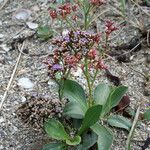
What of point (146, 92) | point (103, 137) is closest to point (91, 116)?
point (103, 137)

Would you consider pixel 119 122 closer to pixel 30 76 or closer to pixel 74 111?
pixel 74 111

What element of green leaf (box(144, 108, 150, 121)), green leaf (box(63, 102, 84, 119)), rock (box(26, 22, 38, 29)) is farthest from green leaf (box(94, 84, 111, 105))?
rock (box(26, 22, 38, 29))

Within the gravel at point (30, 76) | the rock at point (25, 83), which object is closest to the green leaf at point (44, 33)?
the gravel at point (30, 76)

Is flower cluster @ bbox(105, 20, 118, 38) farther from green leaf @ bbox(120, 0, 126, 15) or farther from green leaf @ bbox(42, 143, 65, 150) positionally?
green leaf @ bbox(120, 0, 126, 15)

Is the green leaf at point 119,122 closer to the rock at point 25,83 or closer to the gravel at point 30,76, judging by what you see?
the gravel at point 30,76

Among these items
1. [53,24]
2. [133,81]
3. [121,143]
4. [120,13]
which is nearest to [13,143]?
[121,143]

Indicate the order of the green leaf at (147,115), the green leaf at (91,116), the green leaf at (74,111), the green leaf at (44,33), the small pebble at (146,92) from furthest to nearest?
the green leaf at (44,33), the small pebble at (146,92), the green leaf at (147,115), the green leaf at (74,111), the green leaf at (91,116)
